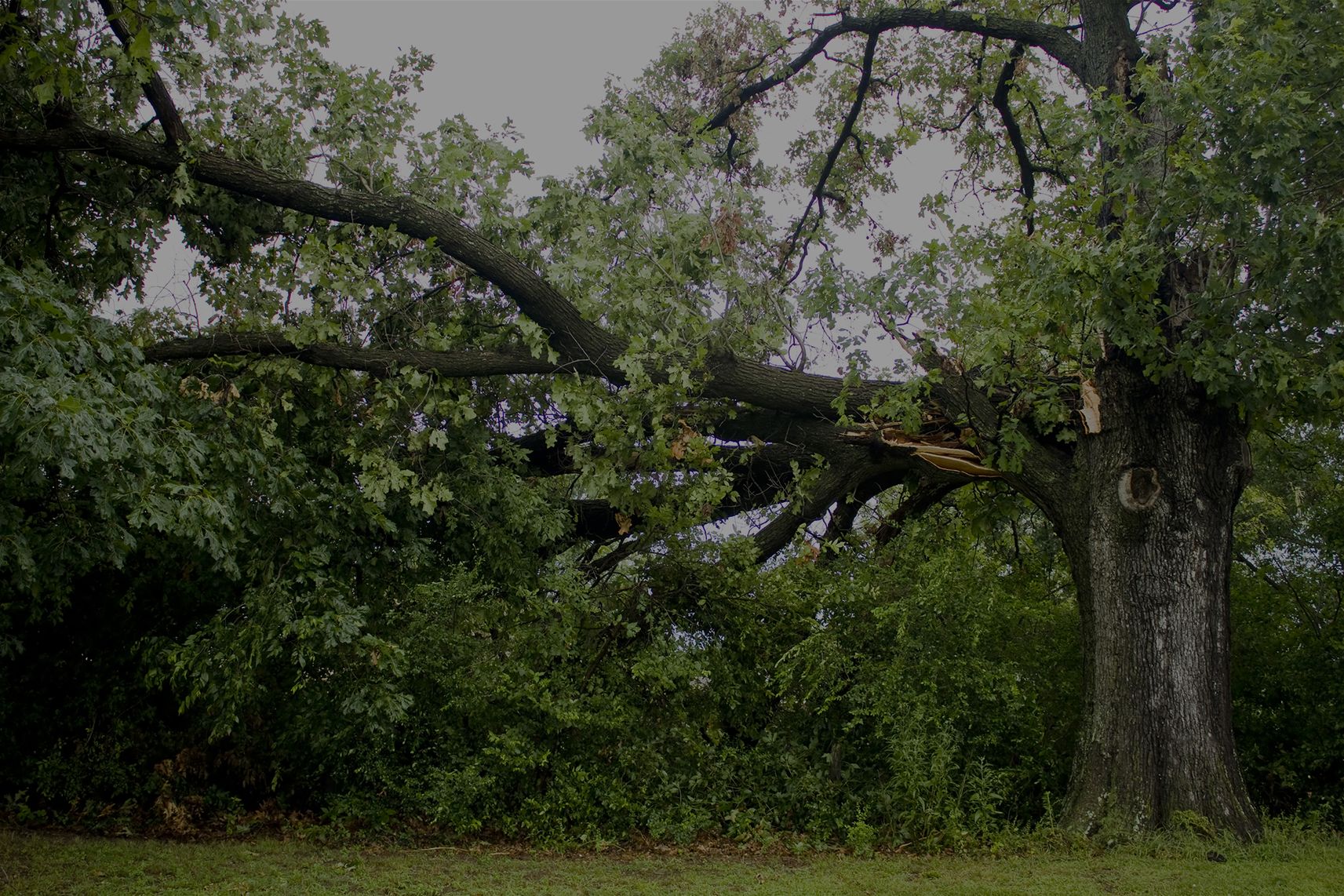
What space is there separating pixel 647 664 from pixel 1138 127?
5.56m

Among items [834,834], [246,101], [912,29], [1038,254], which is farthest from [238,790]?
[912,29]

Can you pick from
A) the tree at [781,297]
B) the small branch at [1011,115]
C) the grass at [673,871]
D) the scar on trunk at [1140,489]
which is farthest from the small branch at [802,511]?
the small branch at [1011,115]

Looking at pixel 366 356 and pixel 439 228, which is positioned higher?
pixel 439 228

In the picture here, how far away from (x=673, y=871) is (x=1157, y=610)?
3959 millimetres

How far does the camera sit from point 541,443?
11.1m

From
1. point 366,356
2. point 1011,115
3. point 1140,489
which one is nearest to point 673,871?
point 1140,489

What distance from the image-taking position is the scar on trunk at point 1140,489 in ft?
25.7

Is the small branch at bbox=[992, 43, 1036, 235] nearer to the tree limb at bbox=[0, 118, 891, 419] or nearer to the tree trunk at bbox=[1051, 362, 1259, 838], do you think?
the tree trunk at bbox=[1051, 362, 1259, 838]

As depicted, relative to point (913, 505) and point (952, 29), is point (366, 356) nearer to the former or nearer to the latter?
point (913, 505)

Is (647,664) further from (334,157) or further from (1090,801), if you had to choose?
(334,157)

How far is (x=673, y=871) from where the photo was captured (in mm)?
7461

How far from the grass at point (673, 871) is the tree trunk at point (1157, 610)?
45cm

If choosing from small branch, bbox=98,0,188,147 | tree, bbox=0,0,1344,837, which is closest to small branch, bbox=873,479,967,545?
tree, bbox=0,0,1344,837

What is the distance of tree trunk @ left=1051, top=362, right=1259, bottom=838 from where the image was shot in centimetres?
736
